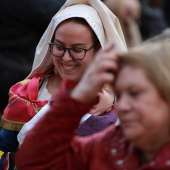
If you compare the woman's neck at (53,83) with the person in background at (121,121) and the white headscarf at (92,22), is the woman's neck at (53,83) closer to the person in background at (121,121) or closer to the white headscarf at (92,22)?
the white headscarf at (92,22)

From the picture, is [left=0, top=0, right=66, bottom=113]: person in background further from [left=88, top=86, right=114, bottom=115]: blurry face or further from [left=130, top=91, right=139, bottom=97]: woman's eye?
[left=130, top=91, right=139, bottom=97]: woman's eye

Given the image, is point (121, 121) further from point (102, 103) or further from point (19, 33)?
point (19, 33)

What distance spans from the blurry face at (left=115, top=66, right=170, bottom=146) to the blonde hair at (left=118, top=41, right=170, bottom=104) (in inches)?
0.7

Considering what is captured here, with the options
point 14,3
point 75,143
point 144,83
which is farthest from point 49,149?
point 14,3

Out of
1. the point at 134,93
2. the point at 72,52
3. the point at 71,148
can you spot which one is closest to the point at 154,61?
the point at 134,93

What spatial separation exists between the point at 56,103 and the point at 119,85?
236 mm

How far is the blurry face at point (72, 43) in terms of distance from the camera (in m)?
3.36

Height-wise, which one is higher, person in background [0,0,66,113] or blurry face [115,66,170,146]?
blurry face [115,66,170,146]

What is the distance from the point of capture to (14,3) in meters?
4.87

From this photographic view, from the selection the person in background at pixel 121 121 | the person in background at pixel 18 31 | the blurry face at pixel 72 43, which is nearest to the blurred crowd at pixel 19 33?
the person in background at pixel 18 31

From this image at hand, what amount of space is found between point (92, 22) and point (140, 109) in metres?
1.50

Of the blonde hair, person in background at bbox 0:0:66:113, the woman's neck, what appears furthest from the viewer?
person in background at bbox 0:0:66:113

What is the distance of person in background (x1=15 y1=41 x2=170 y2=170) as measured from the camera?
1997mm

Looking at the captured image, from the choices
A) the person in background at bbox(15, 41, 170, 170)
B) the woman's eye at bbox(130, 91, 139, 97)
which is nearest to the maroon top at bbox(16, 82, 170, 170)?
the person in background at bbox(15, 41, 170, 170)
